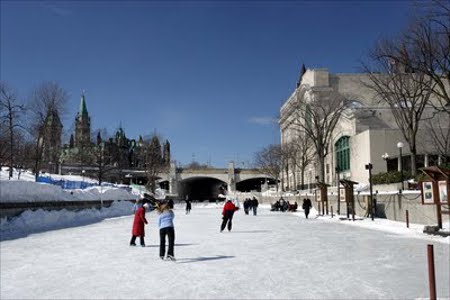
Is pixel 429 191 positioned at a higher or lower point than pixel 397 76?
lower

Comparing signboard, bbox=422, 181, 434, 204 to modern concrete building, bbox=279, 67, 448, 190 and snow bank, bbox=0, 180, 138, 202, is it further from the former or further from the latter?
snow bank, bbox=0, 180, 138, 202

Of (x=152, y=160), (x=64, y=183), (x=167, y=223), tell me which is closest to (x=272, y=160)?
(x=152, y=160)

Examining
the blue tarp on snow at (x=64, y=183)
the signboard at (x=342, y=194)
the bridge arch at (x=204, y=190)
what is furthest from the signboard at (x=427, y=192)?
the bridge arch at (x=204, y=190)

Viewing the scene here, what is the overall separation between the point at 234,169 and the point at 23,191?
92.5m

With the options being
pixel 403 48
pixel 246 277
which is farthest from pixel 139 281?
pixel 403 48

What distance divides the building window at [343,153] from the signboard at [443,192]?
40949 mm

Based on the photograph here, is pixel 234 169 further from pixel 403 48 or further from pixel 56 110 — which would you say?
pixel 403 48

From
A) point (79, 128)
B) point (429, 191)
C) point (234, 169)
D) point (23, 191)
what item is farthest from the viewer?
point (234, 169)

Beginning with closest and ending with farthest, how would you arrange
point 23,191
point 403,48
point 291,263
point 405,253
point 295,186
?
point 291,263 → point 405,253 → point 23,191 → point 403,48 → point 295,186

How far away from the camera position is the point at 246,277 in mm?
9734

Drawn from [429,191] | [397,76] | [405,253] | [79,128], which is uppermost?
[79,128]

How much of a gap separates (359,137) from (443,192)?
3721 cm

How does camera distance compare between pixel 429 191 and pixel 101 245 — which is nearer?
pixel 101 245

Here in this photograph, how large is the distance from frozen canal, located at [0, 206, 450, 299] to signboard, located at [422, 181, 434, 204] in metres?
2.68
